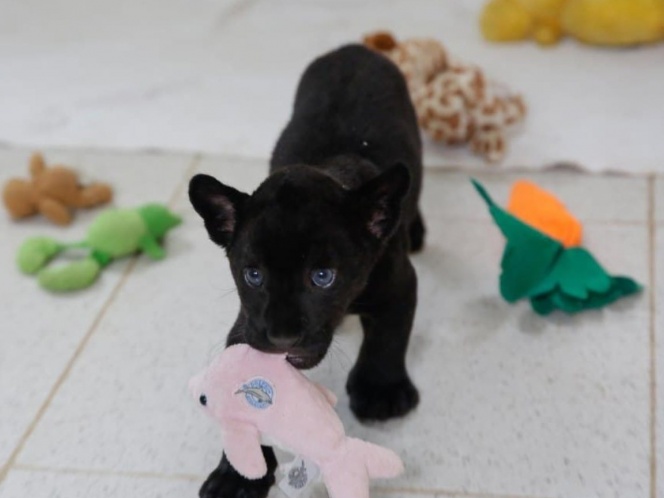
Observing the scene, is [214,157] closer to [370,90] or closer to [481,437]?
[370,90]

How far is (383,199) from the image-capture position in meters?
1.24

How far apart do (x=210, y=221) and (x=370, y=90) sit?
0.55 meters

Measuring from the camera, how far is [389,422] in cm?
157

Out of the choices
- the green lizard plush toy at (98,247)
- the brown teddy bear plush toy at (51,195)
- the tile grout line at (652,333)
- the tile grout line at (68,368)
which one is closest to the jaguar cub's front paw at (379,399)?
the tile grout line at (652,333)

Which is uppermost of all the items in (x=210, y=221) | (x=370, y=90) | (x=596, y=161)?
(x=210, y=221)

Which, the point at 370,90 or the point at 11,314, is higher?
the point at 370,90

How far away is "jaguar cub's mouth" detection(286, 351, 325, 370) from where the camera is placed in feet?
4.01

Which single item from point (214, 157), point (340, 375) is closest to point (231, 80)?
point (214, 157)

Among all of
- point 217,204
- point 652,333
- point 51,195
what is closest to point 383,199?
point 217,204

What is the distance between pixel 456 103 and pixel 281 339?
128 centimetres

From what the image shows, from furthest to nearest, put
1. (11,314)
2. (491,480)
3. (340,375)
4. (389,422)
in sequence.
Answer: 1. (11,314)
2. (340,375)
3. (389,422)
4. (491,480)

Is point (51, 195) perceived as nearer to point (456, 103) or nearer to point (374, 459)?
point (456, 103)

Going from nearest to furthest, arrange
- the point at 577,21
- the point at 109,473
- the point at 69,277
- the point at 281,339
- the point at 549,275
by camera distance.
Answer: the point at 281,339, the point at 109,473, the point at 549,275, the point at 69,277, the point at 577,21

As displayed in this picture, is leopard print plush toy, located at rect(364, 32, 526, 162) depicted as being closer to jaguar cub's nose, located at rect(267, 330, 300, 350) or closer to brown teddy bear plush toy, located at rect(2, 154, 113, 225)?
brown teddy bear plush toy, located at rect(2, 154, 113, 225)
